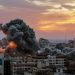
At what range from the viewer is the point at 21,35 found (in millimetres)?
45094

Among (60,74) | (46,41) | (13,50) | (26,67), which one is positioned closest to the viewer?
(60,74)

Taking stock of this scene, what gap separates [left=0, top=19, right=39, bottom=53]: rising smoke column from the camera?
44.7 metres

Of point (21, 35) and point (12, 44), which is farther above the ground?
point (21, 35)

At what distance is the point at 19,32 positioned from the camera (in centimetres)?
4538

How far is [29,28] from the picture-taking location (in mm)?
47688

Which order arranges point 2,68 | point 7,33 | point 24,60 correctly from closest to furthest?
point 2,68 < point 24,60 < point 7,33

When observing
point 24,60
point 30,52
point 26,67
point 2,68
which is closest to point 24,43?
point 30,52

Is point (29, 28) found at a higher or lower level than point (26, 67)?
higher

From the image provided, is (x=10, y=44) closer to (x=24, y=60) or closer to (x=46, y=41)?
(x=24, y=60)

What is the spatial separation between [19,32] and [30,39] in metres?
1.71

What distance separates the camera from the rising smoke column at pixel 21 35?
44.7 meters

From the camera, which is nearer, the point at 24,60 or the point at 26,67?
the point at 26,67

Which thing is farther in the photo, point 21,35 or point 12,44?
point 12,44

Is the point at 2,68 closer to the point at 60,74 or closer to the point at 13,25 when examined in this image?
the point at 60,74
